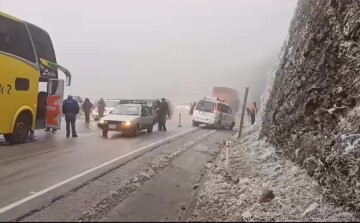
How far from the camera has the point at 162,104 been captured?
979 inches

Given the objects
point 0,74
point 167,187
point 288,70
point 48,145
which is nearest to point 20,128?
point 48,145

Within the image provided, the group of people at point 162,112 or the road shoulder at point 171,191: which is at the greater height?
the group of people at point 162,112

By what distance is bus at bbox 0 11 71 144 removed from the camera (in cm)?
1470

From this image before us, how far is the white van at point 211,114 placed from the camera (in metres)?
28.8

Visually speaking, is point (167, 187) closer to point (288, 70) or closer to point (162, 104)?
point (288, 70)

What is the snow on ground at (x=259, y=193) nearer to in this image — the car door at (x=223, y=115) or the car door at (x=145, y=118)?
the car door at (x=145, y=118)

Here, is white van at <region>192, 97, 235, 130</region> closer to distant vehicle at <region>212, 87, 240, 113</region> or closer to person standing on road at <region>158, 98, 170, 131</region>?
person standing on road at <region>158, 98, 170, 131</region>

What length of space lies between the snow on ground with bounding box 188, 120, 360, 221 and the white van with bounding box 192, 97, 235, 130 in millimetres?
17598

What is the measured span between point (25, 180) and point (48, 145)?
6.58 meters

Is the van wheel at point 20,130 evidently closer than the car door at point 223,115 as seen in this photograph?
Yes

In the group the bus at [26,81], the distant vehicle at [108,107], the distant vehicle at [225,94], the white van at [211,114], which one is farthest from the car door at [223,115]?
the distant vehicle at [225,94]

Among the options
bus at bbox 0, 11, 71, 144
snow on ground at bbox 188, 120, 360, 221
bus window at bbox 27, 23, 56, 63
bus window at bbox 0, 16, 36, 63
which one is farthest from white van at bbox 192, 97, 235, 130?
snow on ground at bbox 188, 120, 360, 221

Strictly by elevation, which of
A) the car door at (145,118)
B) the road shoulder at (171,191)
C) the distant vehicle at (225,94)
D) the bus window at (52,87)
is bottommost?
the road shoulder at (171,191)

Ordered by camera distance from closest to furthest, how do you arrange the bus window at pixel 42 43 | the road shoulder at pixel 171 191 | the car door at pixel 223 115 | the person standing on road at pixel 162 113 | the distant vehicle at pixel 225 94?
the road shoulder at pixel 171 191 → the bus window at pixel 42 43 → the person standing on road at pixel 162 113 → the car door at pixel 223 115 → the distant vehicle at pixel 225 94
